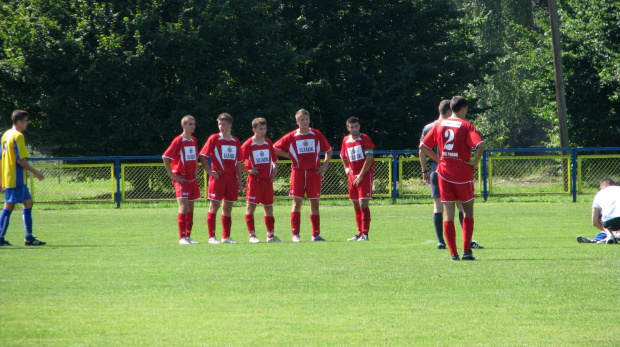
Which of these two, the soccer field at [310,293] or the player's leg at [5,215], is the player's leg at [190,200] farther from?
the player's leg at [5,215]

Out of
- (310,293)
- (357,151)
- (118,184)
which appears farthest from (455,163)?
(118,184)

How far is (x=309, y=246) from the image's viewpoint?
475 inches

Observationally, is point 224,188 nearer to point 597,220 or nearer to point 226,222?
point 226,222

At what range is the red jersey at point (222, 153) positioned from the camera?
42.5 feet

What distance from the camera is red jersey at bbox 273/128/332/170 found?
13.3 meters

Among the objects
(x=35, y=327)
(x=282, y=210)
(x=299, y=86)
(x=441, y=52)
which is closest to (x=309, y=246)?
(x=35, y=327)

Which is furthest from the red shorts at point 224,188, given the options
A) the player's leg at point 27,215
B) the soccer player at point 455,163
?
the soccer player at point 455,163

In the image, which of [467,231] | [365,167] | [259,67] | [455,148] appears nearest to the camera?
[455,148]

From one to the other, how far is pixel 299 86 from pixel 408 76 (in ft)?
14.8

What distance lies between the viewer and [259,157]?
13125 millimetres

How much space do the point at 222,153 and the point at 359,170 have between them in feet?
7.61

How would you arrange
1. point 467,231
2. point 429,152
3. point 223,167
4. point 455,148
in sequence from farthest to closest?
point 223,167, point 429,152, point 467,231, point 455,148

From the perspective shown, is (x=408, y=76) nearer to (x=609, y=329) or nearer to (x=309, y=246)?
(x=309, y=246)

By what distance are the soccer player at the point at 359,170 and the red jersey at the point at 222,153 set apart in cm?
179
